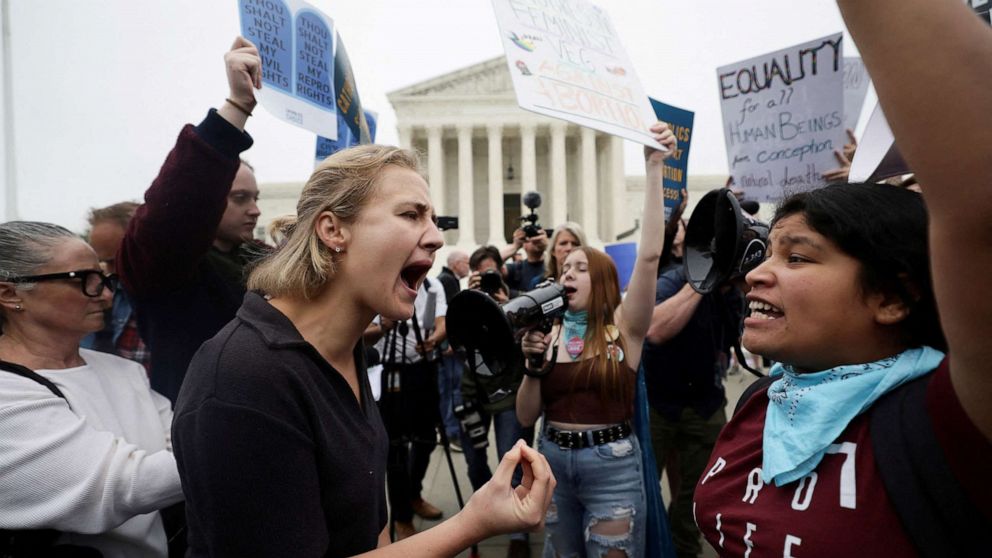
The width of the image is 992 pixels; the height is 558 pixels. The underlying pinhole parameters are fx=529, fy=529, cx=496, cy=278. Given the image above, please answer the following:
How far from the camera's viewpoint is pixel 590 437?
2.48 meters

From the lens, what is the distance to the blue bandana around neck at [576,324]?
271 centimetres

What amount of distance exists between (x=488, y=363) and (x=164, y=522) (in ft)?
4.20

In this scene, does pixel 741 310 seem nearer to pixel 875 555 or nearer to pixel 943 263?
pixel 875 555

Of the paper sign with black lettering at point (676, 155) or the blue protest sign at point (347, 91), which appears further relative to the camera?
the paper sign with black lettering at point (676, 155)

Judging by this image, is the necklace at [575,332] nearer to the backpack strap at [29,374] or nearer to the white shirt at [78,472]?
the white shirt at [78,472]

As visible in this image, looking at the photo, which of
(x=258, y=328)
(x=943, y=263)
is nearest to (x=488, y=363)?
(x=258, y=328)

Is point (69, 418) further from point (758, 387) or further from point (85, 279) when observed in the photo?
point (758, 387)

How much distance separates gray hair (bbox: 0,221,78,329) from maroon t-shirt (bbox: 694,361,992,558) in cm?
217

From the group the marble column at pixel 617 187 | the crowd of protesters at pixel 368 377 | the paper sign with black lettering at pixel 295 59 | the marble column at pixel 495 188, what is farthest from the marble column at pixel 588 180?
the crowd of protesters at pixel 368 377

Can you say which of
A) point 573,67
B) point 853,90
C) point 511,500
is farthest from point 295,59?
point 853,90

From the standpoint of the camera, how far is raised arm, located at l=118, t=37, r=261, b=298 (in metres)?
1.75

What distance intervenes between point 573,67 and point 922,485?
2065mm

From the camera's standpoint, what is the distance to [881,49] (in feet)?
1.59

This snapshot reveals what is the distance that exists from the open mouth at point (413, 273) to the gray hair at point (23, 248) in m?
1.29
